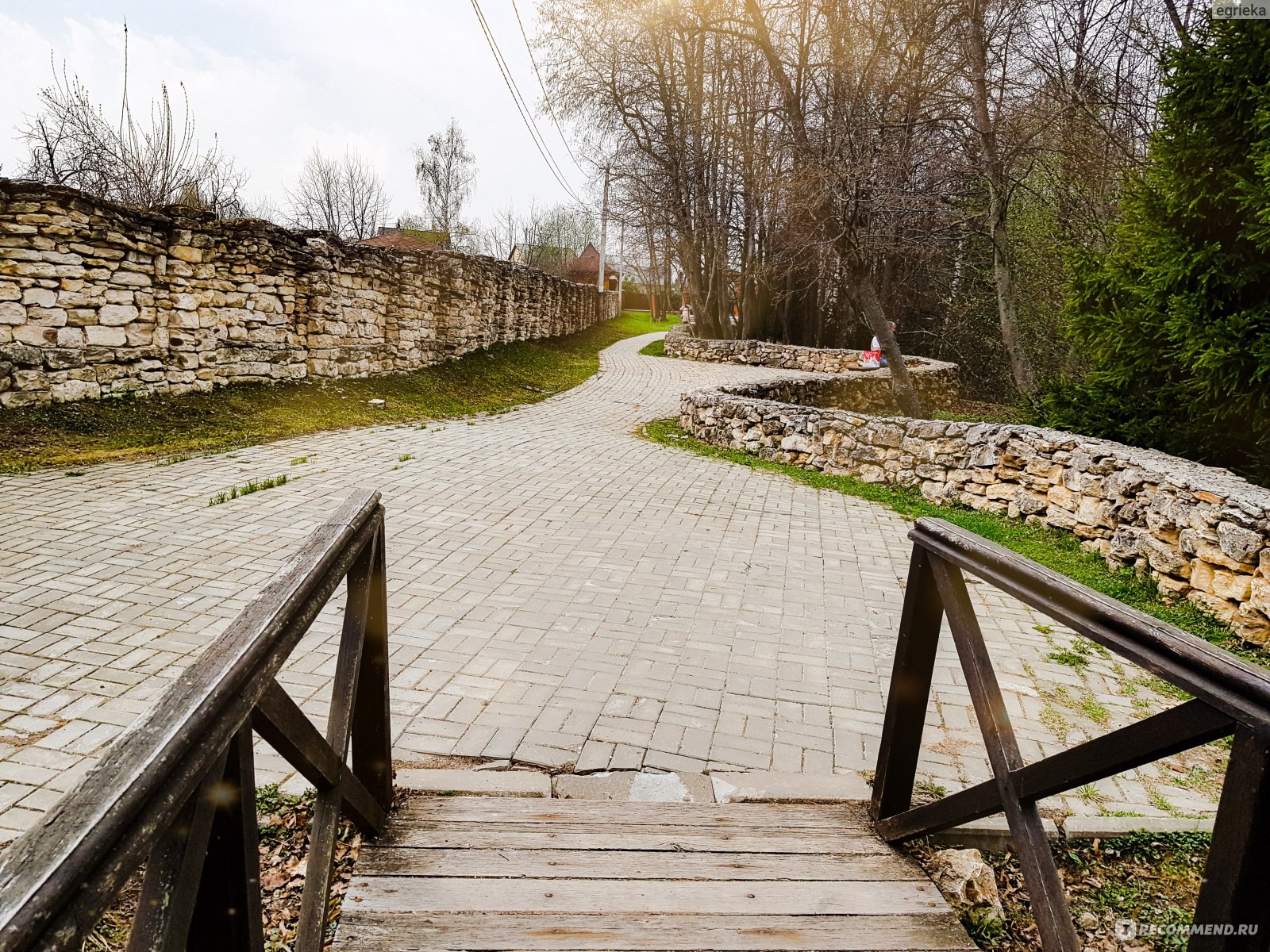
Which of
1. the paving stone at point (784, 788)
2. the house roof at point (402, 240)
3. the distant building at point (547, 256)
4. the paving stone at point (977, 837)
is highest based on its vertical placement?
the distant building at point (547, 256)

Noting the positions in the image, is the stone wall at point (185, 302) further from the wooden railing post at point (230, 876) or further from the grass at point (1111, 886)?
the grass at point (1111, 886)

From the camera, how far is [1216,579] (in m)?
5.00

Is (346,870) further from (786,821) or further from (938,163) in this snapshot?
(938,163)

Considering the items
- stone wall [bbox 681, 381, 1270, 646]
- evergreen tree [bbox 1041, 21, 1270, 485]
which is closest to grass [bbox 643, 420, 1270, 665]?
stone wall [bbox 681, 381, 1270, 646]

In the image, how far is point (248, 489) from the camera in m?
6.74

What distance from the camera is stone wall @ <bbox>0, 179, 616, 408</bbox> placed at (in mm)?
7902

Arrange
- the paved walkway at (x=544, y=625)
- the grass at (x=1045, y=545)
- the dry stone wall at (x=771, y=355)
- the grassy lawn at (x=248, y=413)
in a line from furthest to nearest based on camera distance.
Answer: the dry stone wall at (x=771, y=355) < the grassy lawn at (x=248, y=413) < the grass at (x=1045, y=545) < the paved walkway at (x=544, y=625)

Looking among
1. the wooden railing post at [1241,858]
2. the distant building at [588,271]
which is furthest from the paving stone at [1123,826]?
the distant building at [588,271]

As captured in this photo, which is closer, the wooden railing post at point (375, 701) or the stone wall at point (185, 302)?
the wooden railing post at point (375, 701)

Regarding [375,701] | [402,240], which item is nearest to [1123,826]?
[375,701]

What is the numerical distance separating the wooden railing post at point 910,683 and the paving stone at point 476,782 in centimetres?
129

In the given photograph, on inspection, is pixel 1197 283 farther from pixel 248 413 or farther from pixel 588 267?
pixel 588 267

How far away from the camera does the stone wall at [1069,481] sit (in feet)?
15.9

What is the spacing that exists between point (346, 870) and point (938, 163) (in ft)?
53.5
